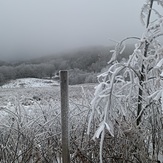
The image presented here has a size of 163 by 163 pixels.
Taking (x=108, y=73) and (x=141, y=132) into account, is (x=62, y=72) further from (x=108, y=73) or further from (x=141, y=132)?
(x=141, y=132)

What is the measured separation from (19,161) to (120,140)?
1023 mm

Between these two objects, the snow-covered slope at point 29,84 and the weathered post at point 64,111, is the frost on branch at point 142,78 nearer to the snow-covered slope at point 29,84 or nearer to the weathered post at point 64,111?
the weathered post at point 64,111

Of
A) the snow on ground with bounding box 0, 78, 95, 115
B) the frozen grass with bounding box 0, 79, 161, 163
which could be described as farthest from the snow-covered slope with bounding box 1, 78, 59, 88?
the frozen grass with bounding box 0, 79, 161, 163

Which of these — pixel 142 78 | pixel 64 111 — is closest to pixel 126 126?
pixel 142 78

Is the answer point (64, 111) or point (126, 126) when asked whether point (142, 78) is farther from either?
point (64, 111)

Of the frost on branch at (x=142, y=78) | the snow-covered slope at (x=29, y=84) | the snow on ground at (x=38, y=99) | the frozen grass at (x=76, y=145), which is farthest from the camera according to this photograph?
the snow-covered slope at (x=29, y=84)

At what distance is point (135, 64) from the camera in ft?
8.17

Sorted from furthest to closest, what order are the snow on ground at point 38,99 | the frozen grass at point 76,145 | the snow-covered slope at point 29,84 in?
1. the snow-covered slope at point 29,84
2. the snow on ground at point 38,99
3. the frozen grass at point 76,145

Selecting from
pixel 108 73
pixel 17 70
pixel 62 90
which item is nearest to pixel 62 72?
pixel 62 90

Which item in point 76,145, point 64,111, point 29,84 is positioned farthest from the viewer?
point 29,84

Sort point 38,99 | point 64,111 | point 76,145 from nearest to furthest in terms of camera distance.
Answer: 1. point 64,111
2. point 76,145
3. point 38,99

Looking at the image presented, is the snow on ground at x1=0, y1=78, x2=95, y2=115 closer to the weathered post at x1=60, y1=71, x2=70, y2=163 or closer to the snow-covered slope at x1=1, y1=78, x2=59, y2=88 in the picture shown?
the weathered post at x1=60, y1=71, x2=70, y2=163

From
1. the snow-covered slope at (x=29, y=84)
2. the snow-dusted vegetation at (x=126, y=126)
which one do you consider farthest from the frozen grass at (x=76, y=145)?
the snow-covered slope at (x=29, y=84)

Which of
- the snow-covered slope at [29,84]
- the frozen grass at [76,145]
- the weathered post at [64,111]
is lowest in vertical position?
the snow-covered slope at [29,84]
